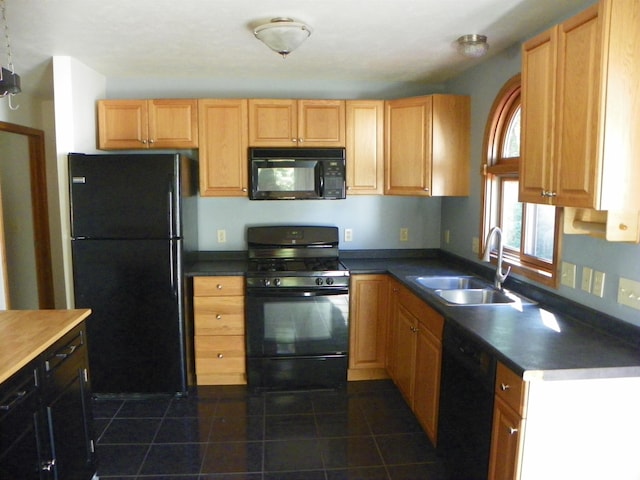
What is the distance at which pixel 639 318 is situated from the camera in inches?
68.4

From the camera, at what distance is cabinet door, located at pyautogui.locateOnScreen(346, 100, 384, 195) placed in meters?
3.38

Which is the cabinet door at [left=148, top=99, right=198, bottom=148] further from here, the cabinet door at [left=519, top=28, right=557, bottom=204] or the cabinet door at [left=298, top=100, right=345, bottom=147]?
the cabinet door at [left=519, top=28, right=557, bottom=204]

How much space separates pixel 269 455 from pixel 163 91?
8.98 ft

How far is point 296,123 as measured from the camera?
335 centimetres

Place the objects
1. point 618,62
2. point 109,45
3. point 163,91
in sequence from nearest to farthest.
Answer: point 618,62 → point 109,45 → point 163,91

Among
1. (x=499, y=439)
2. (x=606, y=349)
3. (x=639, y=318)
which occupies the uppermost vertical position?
(x=639, y=318)

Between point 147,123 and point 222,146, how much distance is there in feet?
1.86

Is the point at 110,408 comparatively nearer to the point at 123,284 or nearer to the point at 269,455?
the point at 123,284

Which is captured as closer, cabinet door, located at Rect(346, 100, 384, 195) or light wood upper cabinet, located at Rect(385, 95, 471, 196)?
light wood upper cabinet, located at Rect(385, 95, 471, 196)

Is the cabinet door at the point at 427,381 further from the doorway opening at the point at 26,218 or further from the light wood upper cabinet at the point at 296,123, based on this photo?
the doorway opening at the point at 26,218

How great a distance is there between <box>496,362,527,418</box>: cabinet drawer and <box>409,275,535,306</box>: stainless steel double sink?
1.99 ft

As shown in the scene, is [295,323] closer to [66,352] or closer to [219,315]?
[219,315]

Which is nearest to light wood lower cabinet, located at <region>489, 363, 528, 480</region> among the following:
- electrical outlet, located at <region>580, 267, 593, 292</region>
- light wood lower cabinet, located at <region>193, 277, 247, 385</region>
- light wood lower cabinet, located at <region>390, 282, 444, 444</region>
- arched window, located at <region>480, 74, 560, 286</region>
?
light wood lower cabinet, located at <region>390, 282, 444, 444</region>

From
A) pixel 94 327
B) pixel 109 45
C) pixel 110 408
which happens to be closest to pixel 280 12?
pixel 109 45
